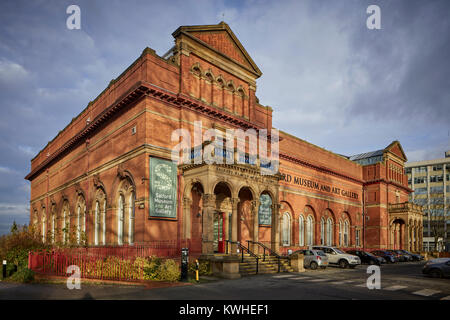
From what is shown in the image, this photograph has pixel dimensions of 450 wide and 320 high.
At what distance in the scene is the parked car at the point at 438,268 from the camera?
2230 cm

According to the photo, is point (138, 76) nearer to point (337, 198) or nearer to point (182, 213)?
point (182, 213)

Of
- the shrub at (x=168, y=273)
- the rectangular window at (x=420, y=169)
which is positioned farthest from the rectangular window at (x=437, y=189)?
the shrub at (x=168, y=273)

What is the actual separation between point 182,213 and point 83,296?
10.3 meters

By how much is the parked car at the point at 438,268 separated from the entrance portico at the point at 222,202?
9265 millimetres

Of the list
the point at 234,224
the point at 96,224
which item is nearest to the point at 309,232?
the point at 234,224

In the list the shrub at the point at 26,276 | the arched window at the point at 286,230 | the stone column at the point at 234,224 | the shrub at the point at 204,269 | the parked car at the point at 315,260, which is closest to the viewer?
the shrub at the point at 26,276

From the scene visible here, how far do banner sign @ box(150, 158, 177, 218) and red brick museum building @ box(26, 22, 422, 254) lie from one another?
0.20 feet

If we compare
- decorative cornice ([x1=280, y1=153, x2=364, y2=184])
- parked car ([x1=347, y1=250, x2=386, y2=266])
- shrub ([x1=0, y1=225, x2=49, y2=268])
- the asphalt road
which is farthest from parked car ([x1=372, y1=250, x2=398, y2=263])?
shrub ([x1=0, y1=225, x2=49, y2=268])

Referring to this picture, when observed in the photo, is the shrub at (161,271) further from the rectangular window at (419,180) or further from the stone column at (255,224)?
the rectangular window at (419,180)

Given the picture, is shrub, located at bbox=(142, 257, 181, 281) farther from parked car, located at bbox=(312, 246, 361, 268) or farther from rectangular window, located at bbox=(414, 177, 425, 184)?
rectangular window, located at bbox=(414, 177, 425, 184)

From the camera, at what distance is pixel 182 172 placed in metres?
23.4

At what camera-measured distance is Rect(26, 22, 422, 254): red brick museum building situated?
73.5ft

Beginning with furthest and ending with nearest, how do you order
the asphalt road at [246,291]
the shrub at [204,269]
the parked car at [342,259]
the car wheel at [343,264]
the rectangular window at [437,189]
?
the rectangular window at [437,189]
the car wheel at [343,264]
the parked car at [342,259]
the shrub at [204,269]
the asphalt road at [246,291]
